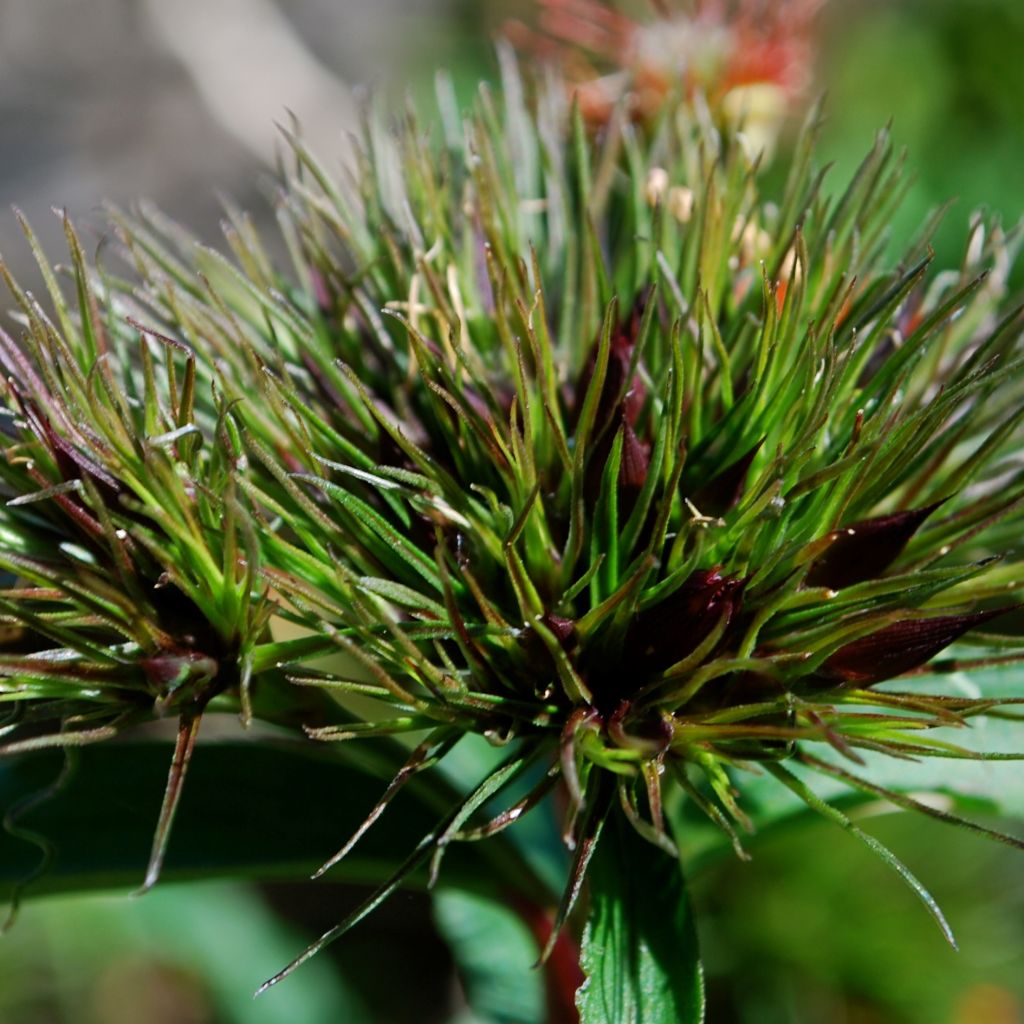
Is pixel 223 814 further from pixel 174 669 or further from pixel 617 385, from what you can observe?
pixel 617 385

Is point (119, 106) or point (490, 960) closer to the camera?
point (490, 960)

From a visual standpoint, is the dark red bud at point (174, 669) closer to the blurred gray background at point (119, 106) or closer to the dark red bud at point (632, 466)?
the dark red bud at point (632, 466)

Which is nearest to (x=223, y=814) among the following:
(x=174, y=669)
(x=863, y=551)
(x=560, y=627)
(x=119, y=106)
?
(x=174, y=669)

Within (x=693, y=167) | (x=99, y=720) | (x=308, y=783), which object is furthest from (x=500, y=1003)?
(x=693, y=167)

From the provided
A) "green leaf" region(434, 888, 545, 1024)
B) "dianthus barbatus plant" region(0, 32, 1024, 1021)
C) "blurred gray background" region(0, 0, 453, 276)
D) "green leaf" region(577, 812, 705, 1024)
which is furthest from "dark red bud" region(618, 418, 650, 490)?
"blurred gray background" region(0, 0, 453, 276)

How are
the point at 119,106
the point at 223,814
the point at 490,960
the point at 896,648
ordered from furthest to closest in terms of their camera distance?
the point at 119,106
the point at 490,960
the point at 223,814
the point at 896,648

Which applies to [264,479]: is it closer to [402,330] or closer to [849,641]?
[402,330]
